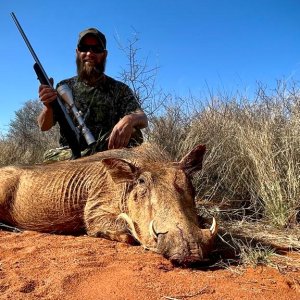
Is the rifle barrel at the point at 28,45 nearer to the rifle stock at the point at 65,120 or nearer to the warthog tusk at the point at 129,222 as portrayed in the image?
the rifle stock at the point at 65,120

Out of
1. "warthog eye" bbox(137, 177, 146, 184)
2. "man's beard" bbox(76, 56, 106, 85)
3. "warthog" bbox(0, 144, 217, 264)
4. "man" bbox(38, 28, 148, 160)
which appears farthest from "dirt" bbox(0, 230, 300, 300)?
"man's beard" bbox(76, 56, 106, 85)

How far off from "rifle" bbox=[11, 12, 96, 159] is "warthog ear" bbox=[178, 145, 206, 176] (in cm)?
Answer: 192

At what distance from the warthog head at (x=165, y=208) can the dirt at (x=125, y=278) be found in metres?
0.13

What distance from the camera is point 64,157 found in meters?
6.16

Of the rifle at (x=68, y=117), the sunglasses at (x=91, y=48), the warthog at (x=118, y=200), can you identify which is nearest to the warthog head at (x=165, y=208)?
the warthog at (x=118, y=200)

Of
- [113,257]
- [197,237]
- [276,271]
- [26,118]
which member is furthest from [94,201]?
[26,118]

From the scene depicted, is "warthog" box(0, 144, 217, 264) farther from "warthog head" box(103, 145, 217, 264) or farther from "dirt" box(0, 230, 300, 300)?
"dirt" box(0, 230, 300, 300)

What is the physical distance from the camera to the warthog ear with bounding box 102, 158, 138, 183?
395 cm

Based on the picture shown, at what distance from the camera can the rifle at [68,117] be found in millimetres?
5605

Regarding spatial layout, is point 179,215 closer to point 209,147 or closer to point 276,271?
point 276,271

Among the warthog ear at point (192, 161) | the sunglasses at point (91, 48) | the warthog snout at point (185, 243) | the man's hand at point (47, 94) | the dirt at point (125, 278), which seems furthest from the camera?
the sunglasses at point (91, 48)

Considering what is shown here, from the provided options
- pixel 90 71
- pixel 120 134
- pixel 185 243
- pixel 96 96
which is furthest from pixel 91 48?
pixel 185 243

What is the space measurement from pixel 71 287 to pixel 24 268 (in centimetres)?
58

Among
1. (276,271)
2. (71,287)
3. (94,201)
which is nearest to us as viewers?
(71,287)
